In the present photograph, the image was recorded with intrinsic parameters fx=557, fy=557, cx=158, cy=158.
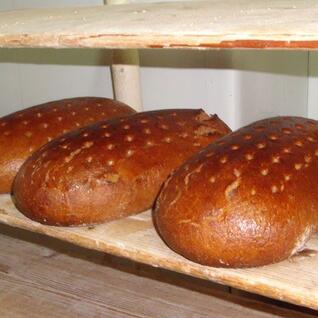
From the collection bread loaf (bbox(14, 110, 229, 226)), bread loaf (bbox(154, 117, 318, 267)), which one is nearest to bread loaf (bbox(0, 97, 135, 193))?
bread loaf (bbox(14, 110, 229, 226))

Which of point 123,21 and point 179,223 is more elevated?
point 123,21

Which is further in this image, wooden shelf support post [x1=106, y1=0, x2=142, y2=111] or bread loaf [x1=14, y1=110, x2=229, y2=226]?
wooden shelf support post [x1=106, y1=0, x2=142, y2=111]

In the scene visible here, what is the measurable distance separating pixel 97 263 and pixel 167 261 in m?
0.50

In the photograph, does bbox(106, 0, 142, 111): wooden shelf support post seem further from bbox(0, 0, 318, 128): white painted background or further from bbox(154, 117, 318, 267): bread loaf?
bbox(154, 117, 318, 267): bread loaf

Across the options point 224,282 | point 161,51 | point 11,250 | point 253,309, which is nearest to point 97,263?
point 11,250

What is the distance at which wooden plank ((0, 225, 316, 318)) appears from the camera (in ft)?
3.13

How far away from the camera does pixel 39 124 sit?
0.88m

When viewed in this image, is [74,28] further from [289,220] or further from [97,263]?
[97,263]

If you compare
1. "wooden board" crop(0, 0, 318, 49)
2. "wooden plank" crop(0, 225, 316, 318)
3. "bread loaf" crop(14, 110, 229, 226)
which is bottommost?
"wooden plank" crop(0, 225, 316, 318)

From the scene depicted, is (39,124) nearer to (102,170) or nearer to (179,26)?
(102,170)

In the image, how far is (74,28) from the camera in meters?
0.63

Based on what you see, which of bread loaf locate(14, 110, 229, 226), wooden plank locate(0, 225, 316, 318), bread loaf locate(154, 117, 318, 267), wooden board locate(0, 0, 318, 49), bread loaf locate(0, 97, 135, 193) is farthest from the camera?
wooden plank locate(0, 225, 316, 318)

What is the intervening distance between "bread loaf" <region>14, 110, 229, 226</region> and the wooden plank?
27 cm

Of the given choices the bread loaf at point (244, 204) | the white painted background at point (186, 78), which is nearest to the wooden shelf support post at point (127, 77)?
the white painted background at point (186, 78)
